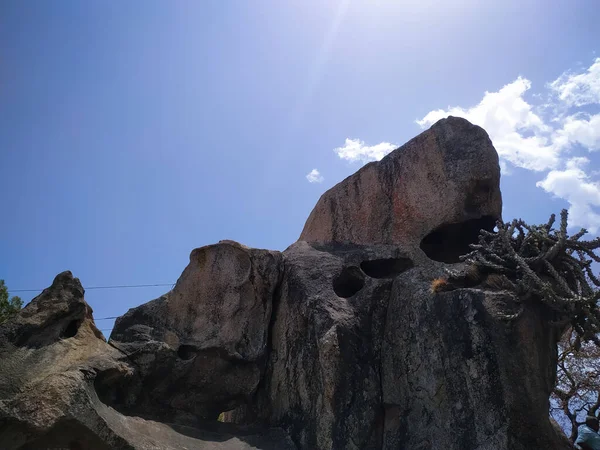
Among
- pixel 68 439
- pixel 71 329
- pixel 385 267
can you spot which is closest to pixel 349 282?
pixel 385 267

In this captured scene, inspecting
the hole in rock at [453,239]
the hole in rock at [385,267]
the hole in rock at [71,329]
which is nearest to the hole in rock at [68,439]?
the hole in rock at [71,329]

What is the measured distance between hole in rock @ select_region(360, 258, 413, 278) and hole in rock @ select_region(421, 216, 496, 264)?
0.63m

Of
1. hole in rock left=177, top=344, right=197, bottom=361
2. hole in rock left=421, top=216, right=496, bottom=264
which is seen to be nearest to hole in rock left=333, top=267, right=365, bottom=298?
hole in rock left=421, top=216, right=496, bottom=264

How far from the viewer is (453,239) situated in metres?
9.01

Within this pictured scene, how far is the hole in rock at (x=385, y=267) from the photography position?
841cm

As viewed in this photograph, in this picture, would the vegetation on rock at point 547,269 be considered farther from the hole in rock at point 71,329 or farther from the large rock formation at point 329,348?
the hole in rock at point 71,329

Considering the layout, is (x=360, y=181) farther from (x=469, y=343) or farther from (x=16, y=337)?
(x=16, y=337)

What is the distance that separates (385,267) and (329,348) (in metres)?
2.32

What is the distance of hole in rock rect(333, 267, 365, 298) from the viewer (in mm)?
8227

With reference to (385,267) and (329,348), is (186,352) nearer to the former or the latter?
(329,348)

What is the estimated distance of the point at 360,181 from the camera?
9.77 metres

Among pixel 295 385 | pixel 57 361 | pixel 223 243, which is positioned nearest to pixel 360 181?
pixel 223 243

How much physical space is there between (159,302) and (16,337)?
2.50 metres

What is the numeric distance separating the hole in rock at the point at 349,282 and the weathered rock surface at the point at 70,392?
92.5 inches
